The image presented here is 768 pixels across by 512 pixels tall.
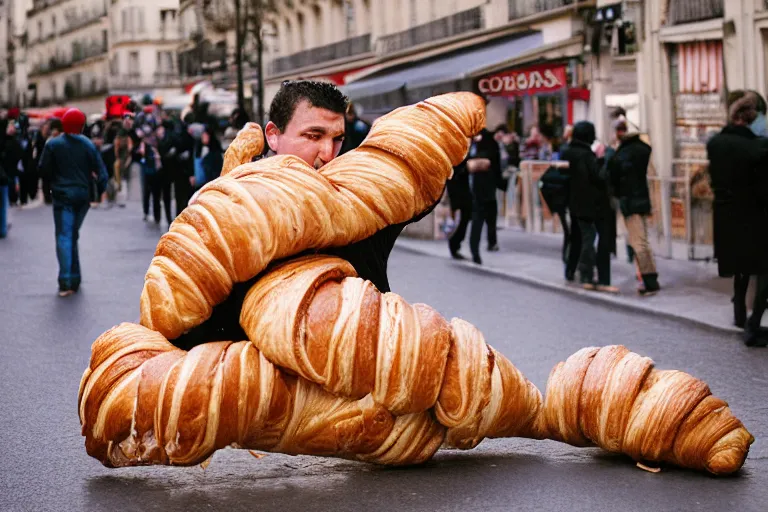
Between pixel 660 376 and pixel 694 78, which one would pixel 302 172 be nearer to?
pixel 660 376

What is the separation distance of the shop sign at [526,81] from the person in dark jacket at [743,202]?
16528mm

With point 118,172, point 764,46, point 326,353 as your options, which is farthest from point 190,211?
point 118,172

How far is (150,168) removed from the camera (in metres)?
25.0

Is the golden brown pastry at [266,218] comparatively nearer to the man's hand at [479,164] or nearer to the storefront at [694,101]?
the storefront at [694,101]

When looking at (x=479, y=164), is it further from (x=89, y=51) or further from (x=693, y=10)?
(x=89, y=51)

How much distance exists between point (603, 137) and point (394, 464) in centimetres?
2101

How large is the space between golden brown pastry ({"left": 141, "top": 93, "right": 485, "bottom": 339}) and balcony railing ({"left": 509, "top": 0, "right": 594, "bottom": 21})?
910 inches

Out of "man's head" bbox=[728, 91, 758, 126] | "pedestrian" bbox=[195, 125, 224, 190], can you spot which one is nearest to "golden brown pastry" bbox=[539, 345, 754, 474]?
"man's head" bbox=[728, 91, 758, 126]

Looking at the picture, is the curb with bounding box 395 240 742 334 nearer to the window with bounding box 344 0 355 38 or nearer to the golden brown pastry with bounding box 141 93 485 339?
the golden brown pastry with bounding box 141 93 485 339

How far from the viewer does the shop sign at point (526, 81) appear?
27578mm

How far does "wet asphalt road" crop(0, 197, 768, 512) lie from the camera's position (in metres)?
5.72

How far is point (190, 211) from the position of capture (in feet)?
19.4

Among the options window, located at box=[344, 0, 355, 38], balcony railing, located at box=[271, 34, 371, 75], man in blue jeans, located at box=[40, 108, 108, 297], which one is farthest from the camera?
window, located at box=[344, 0, 355, 38]

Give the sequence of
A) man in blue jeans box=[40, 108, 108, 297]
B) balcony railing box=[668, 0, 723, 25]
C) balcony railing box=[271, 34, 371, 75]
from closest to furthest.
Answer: man in blue jeans box=[40, 108, 108, 297] < balcony railing box=[668, 0, 723, 25] < balcony railing box=[271, 34, 371, 75]
